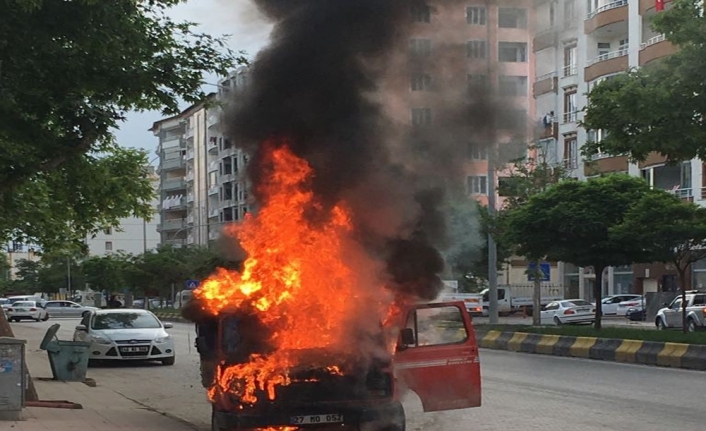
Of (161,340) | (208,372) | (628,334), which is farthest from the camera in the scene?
(628,334)

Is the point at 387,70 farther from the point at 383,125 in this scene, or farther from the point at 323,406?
the point at 323,406

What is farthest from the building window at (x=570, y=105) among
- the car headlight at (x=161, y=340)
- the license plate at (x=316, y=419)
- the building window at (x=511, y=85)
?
the license plate at (x=316, y=419)

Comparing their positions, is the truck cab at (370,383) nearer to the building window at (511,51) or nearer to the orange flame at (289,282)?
the orange flame at (289,282)

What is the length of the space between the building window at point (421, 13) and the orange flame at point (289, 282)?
2285 mm

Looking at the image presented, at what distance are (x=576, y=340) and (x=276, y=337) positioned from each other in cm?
1625

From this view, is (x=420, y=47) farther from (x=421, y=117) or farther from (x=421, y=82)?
(x=421, y=117)

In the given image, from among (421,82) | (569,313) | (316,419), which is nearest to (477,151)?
(421,82)

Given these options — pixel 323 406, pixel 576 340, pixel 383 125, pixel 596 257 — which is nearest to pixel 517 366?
pixel 576 340

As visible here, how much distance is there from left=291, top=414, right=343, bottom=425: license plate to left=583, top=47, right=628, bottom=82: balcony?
2629 centimetres

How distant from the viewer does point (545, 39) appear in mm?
12078

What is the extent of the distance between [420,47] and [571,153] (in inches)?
1118

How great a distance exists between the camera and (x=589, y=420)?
1209 centimetres

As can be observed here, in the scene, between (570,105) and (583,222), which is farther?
(570,105)

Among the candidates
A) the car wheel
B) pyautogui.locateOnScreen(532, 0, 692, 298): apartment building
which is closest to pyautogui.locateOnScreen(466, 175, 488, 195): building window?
pyautogui.locateOnScreen(532, 0, 692, 298): apartment building
